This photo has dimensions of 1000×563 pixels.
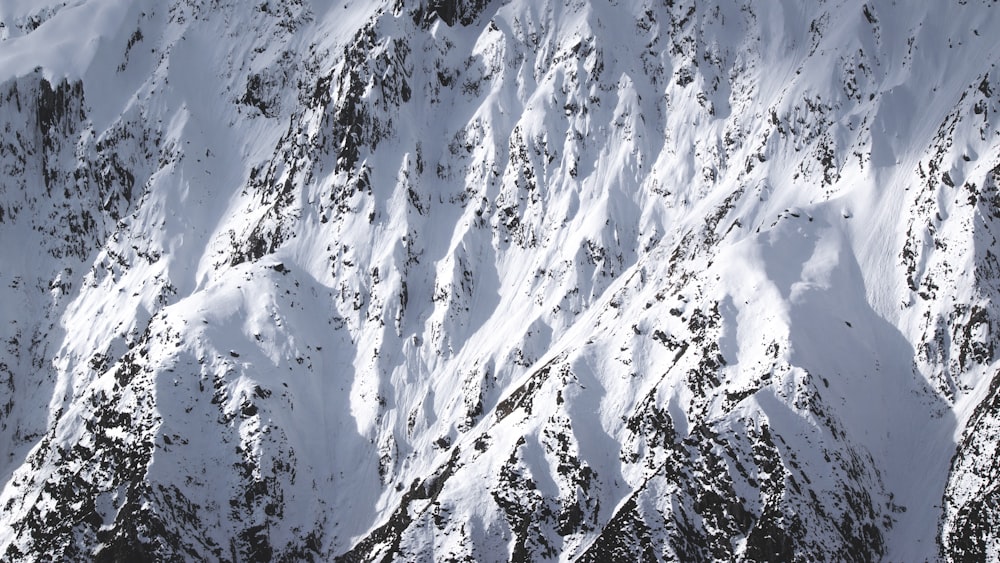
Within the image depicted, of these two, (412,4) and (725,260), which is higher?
(412,4)

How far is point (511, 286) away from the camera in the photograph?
355 feet

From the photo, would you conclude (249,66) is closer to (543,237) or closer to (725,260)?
(543,237)

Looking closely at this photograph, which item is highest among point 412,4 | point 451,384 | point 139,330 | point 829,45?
point 412,4

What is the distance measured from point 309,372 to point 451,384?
56.5 ft

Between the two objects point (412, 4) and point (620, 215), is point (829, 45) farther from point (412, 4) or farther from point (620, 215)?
point (412, 4)

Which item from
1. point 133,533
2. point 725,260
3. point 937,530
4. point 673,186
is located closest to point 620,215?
point 673,186

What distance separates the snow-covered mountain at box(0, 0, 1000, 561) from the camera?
79188 mm

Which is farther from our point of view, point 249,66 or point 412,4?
point 249,66

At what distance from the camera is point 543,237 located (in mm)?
109062

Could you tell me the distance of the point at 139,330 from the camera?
12094cm

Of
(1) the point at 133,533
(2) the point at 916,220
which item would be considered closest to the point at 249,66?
(1) the point at 133,533

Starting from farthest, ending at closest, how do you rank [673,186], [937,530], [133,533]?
[673,186] < [133,533] < [937,530]

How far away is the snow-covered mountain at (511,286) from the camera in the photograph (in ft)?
260

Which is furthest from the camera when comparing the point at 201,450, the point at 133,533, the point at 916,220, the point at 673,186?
the point at 673,186
